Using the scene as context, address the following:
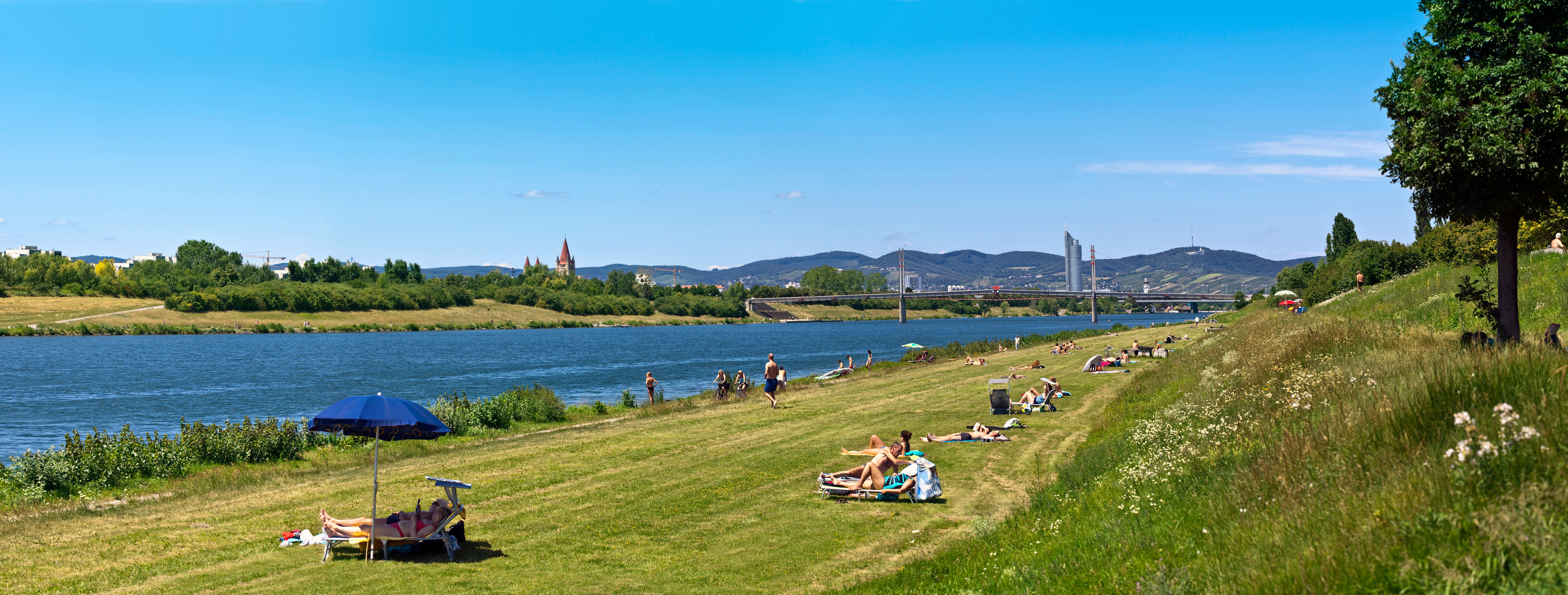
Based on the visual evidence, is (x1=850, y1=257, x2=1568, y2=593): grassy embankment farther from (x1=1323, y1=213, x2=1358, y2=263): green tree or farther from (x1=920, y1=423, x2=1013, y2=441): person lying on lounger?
(x1=1323, y1=213, x2=1358, y2=263): green tree

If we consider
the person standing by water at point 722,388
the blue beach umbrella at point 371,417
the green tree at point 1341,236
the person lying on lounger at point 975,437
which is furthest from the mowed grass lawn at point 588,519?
the green tree at point 1341,236

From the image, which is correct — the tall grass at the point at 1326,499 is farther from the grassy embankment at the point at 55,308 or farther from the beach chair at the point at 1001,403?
the grassy embankment at the point at 55,308

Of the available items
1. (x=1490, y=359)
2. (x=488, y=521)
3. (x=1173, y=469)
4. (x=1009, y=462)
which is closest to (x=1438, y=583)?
(x=1490, y=359)

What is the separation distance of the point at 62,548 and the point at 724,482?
31.7 ft

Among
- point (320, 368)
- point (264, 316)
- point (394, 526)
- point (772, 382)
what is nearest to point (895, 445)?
point (394, 526)

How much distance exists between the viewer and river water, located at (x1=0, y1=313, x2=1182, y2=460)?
42656 mm

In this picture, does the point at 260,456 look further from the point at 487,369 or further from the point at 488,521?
the point at 487,369

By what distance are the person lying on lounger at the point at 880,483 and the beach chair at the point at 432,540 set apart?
6132 millimetres

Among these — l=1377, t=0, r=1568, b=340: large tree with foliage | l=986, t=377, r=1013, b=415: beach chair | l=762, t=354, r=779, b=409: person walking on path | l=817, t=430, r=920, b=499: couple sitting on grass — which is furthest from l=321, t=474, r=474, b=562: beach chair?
l=762, t=354, r=779, b=409: person walking on path

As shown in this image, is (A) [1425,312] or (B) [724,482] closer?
(B) [724,482]

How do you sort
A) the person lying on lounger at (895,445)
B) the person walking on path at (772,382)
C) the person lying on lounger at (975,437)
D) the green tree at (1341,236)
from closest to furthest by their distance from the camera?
the person lying on lounger at (895,445)
the person lying on lounger at (975,437)
the person walking on path at (772,382)
the green tree at (1341,236)

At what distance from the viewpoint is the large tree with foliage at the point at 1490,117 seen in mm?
Answer: 11516

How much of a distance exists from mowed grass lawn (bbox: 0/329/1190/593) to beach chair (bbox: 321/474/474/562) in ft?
0.53

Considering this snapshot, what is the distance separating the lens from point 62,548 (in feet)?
41.0
